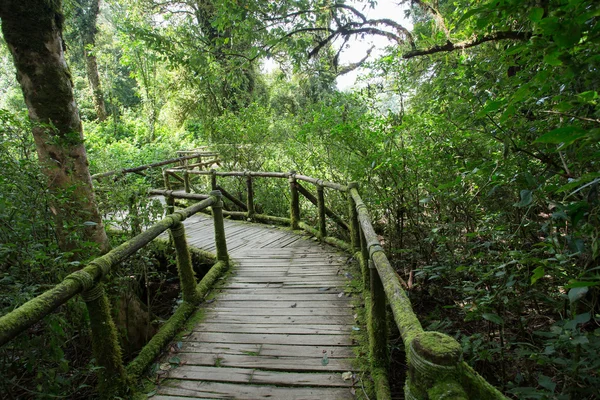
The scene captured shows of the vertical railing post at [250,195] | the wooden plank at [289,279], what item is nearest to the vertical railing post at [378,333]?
the wooden plank at [289,279]

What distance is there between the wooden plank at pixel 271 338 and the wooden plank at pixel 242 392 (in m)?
0.53

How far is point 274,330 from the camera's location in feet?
10.2

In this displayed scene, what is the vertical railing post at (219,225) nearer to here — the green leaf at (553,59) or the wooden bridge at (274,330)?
the wooden bridge at (274,330)

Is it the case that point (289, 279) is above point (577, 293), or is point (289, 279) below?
below

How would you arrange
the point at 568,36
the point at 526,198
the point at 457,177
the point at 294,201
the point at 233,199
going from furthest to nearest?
the point at 233,199
the point at 294,201
the point at 457,177
the point at 526,198
the point at 568,36

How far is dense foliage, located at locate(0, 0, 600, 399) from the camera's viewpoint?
61.9 inches

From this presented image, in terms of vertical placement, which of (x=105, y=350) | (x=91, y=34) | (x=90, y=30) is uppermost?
(x=90, y=30)

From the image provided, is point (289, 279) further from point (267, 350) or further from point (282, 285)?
point (267, 350)

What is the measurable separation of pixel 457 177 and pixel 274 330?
211 centimetres

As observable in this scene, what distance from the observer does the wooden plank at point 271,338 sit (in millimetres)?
2855

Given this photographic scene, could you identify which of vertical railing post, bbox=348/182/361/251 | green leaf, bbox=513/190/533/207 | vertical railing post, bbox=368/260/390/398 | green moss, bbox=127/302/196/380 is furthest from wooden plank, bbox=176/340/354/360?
green leaf, bbox=513/190/533/207

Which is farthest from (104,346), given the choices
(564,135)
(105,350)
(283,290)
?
(564,135)

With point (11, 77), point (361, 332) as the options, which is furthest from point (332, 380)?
point (11, 77)

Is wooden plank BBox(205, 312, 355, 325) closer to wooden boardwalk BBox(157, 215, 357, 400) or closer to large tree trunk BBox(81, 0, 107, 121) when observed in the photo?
wooden boardwalk BBox(157, 215, 357, 400)
